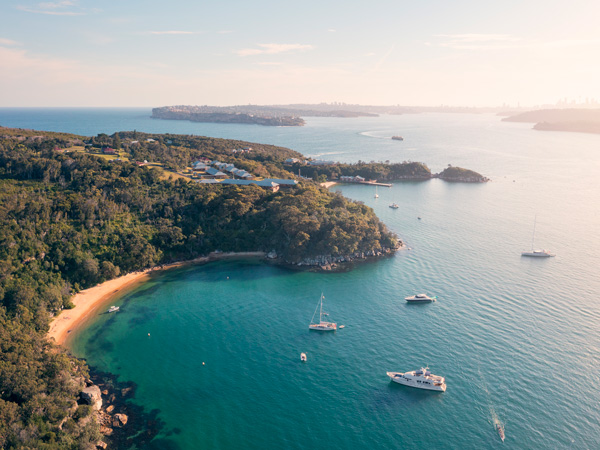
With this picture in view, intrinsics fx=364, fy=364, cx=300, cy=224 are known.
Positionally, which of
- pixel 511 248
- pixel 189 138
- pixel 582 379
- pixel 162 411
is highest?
pixel 189 138

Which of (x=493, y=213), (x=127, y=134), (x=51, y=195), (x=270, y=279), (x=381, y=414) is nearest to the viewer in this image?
(x=381, y=414)

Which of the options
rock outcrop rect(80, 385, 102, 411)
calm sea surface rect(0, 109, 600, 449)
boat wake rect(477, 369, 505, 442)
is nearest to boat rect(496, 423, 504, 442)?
boat wake rect(477, 369, 505, 442)

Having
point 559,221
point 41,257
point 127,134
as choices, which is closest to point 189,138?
point 127,134

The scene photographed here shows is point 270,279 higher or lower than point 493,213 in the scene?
lower

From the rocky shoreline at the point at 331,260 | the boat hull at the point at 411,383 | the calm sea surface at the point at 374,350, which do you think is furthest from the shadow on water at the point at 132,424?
the rocky shoreline at the point at 331,260

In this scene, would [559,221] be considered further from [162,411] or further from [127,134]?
[127,134]

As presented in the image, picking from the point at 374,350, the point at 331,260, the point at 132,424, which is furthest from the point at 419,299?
the point at 132,424

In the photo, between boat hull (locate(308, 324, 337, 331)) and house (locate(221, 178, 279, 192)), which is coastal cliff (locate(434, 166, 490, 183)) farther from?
boat hull (locate(308, 324, 337, 331))
